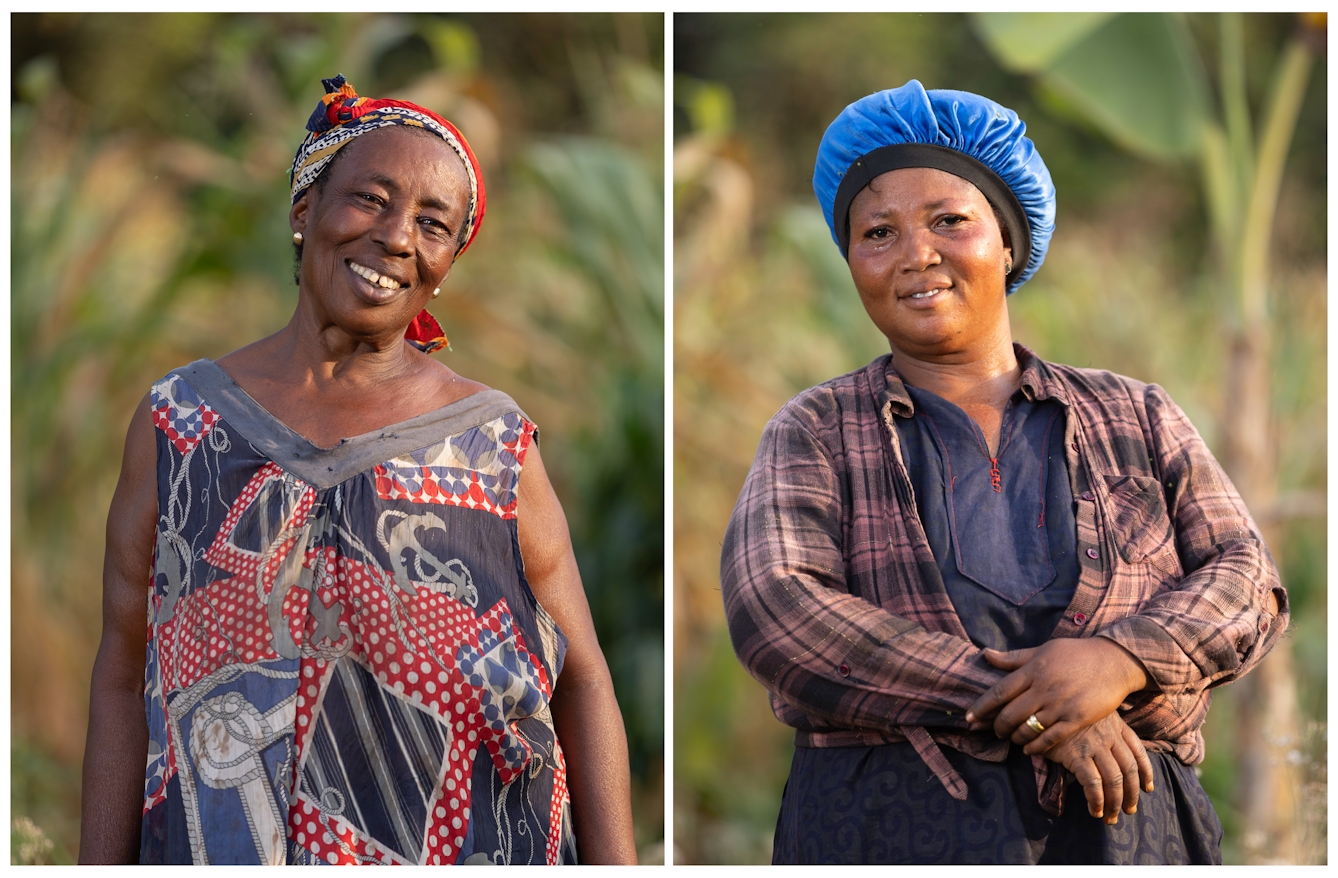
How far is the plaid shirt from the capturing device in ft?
6.34

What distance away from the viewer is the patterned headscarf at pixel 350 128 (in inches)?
83.7

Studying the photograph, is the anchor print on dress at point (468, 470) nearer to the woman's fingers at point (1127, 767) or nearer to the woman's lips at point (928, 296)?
the woman's lips at point (928, 296)

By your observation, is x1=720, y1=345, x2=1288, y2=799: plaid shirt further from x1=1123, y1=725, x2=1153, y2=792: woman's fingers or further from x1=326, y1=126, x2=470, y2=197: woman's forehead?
x1=326, y1=126, x2=470, y2=197: woman's forehead

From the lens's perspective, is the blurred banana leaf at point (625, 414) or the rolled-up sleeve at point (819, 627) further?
the blurred banana leaf at point (625, 414)

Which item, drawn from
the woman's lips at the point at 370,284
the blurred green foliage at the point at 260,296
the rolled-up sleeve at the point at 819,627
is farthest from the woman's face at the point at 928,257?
the blurred green foliage at the point at 260,296

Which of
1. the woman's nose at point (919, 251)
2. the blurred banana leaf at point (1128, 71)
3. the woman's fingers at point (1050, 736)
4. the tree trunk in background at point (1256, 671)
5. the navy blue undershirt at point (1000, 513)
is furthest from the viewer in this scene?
the tree trunk in background at point (1256, 671)

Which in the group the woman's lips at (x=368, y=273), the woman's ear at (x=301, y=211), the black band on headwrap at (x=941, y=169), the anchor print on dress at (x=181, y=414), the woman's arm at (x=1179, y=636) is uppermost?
the black band on headwrap at (x=941, y=169)

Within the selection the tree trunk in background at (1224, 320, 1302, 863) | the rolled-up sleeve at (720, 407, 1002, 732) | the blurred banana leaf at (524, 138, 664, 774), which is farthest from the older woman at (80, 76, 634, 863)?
the tree trunk in background at (1224, 320, 1302, 863)

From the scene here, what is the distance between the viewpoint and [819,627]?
1.97 metres

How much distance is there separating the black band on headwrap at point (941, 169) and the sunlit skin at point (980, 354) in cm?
1

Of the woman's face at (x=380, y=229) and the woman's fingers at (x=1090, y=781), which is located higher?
the woman's face at (x=380, y=229)

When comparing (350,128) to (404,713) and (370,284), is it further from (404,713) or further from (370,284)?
(404,713)

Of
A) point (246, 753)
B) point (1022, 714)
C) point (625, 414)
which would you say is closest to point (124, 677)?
point (246, 753)
